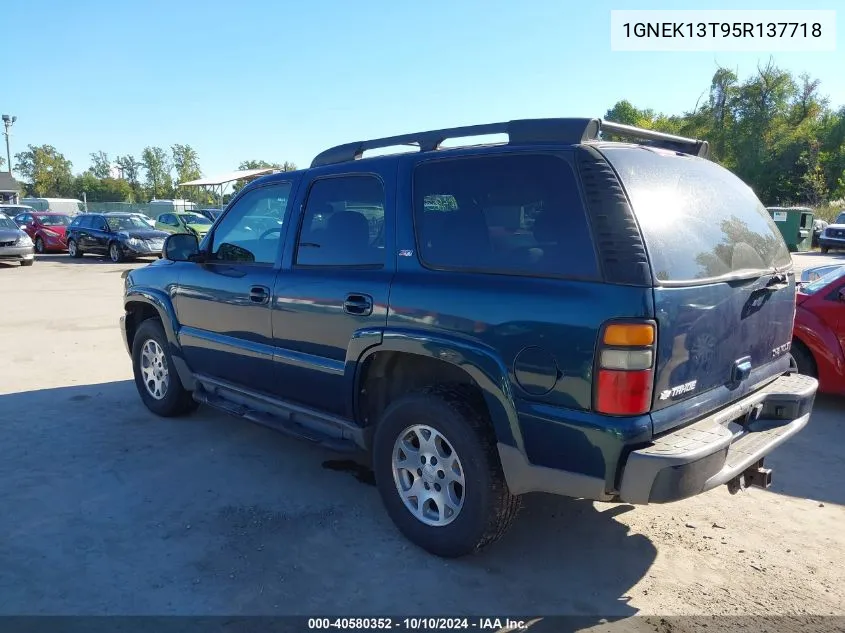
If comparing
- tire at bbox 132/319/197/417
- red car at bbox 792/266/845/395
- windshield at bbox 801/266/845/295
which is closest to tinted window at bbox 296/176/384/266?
tire at bbox 132/319/197/417

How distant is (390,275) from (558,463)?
1.27 m

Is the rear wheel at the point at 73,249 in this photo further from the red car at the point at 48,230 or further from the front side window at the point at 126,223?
the red car at the point at 48,230

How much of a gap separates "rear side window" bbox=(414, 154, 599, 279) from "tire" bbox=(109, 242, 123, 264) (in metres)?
19.0

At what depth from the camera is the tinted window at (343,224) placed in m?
3.52

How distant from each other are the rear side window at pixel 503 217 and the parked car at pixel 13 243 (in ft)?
60.9

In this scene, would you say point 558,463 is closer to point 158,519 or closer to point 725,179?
point 725,179

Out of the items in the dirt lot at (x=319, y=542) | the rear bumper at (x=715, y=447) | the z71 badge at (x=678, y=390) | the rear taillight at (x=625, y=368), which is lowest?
the dirt lot at (x=319, y=542)

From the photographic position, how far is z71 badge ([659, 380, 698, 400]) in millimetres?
2611

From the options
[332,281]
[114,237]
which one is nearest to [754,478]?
[332,281]

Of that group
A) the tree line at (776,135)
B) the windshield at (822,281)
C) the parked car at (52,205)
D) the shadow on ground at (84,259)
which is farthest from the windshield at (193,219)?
the tree line at (776,135)

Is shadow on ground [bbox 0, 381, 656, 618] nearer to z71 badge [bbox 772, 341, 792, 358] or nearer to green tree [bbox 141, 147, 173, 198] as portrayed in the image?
z71 badge [bbox 772, 341, 792, 358]

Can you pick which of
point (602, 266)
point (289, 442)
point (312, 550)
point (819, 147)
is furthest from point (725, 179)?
point (819, 147)

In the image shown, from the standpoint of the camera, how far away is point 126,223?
813 inches

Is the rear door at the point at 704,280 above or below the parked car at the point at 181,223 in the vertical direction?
below
